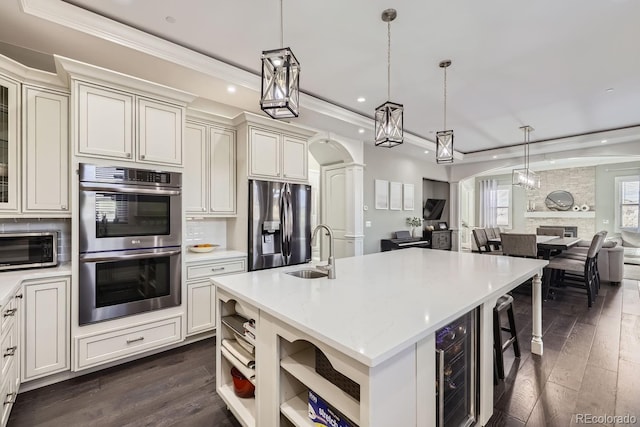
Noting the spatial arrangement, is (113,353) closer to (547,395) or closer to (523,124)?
(547,395)

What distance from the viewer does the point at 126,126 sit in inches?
97.1

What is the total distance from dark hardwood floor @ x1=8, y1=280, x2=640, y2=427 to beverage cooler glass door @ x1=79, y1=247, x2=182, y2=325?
497mm

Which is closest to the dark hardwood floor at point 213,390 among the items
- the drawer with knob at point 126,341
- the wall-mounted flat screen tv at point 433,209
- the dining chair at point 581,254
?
the drawer with knob at point 126,341

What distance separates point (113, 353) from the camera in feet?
7.88

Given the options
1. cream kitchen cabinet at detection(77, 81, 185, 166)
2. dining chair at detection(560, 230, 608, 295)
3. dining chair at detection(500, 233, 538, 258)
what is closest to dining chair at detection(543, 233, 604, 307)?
dining chair at detection(560, 230, 608, 295)

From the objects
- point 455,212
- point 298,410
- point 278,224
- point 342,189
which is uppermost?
point 342,189

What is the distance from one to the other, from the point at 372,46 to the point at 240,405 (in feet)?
9.49

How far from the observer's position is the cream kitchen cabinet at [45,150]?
88.2 inches

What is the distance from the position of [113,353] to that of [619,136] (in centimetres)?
785

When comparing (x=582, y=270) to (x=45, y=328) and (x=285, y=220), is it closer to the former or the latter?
(x=285, y=220)

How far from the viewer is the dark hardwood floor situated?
1870 mm

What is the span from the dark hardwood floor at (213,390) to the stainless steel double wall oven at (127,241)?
504mm

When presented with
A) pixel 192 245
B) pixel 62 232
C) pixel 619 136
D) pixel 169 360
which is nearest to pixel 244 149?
pixel 192 245

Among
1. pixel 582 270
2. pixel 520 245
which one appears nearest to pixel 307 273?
pixel 520 245
